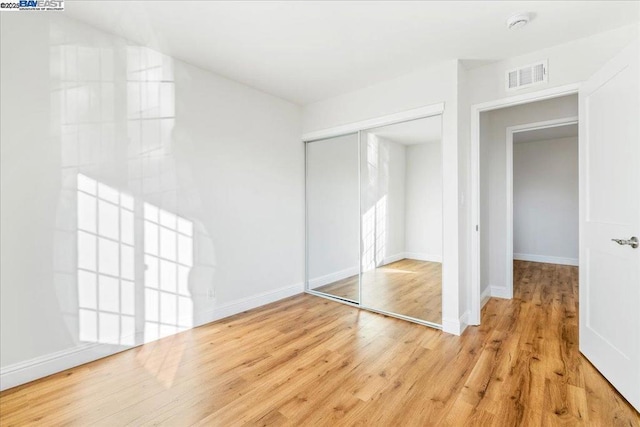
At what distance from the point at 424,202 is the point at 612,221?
5.15ft

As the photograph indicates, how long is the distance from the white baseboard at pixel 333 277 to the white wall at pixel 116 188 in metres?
0.70

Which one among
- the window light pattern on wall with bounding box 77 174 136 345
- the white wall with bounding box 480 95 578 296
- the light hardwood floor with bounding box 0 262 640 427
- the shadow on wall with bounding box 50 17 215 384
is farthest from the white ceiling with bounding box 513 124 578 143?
the window light pattern on wall with bounding box 77 174 136 345

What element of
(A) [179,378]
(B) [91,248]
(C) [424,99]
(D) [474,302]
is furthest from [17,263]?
(D) [474,302]

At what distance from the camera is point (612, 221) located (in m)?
2.00

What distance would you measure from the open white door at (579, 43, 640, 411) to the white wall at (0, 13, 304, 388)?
10.1 ft

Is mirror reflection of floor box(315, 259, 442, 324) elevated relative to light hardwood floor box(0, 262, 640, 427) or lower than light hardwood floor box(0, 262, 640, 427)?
elevated

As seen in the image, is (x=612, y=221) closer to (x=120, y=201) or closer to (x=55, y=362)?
(x=120, y=201)

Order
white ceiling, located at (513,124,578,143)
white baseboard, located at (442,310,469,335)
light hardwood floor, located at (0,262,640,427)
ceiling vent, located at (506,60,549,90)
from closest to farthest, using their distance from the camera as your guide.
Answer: light hardwood floor, located at (0,262,640,427) < ceiling vent, located at (506,60,549,90) < white baseboard, located at (442,310,469,335) < white ceiling, located at (513,124,578,143)

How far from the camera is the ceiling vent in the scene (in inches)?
104

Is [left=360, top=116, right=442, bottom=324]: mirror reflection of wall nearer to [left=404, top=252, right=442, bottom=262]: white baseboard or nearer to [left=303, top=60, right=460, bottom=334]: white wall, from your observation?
[left=404, top=252, right=442, bottom=262]: white baseboard

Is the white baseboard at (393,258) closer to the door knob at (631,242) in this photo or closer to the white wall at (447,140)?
the white wall at (447,140)

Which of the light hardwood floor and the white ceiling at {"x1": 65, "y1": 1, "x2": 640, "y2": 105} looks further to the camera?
the white ceiling at {"x1": 65, "y1": 1, "x2": 640, "y2": 105}

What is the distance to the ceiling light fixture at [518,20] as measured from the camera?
2.14 metres

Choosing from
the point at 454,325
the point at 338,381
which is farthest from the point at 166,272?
the point at 454,325
